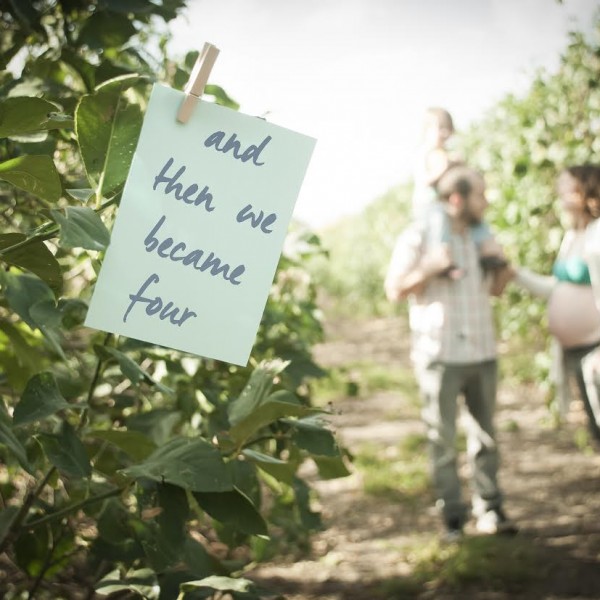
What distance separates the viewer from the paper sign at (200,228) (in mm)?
1007

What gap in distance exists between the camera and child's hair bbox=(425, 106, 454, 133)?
11.7ft

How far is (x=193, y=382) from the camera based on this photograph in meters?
1.77

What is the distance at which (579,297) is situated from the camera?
129 inches

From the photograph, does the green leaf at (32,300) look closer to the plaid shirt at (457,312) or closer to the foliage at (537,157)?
the plaid shirt at (457,312)

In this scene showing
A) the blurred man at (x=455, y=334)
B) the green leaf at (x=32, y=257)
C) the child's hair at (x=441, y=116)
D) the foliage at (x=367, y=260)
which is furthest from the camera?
the foliage at (x=367, y=260)

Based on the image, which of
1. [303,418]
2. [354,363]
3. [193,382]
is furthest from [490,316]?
[354,363]

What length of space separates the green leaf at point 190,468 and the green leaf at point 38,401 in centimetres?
13

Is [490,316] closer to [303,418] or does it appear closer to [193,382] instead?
[193,382]

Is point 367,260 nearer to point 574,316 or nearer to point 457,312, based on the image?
point 457,312

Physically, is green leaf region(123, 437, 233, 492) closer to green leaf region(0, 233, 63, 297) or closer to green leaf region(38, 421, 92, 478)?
green leaf region(38, 421, 92, 478)

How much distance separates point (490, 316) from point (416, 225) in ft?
1.62

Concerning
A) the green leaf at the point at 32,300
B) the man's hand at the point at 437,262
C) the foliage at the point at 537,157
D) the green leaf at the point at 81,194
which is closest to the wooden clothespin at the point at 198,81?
the green leaf at the point at 81,194

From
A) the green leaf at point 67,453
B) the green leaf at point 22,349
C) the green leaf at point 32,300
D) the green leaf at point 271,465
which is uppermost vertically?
the green leaf at point 32,300

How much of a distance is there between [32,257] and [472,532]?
9.96 feet
